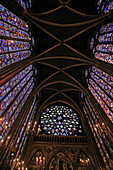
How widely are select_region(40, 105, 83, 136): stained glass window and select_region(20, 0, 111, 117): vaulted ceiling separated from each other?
1121 mm

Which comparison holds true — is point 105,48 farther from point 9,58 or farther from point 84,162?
point 84,162

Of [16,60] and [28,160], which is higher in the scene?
[16,60]

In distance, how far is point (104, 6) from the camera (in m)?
9.89

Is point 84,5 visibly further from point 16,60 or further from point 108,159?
point 108,159

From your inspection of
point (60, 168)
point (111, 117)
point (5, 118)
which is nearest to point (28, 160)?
point (60, 168)

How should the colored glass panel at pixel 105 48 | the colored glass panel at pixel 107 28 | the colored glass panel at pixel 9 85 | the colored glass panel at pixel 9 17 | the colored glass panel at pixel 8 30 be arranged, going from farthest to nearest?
the colored glass panel at pixel 107 28, the colored glass panel at pixel 105 48, the colored glass panel at pixel 9 85, the colored glass panel at pixel 9 17, the colored glass panel at pixel 8 30

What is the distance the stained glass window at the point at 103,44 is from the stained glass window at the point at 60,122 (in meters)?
8.33

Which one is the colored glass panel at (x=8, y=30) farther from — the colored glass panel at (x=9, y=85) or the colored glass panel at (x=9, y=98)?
the colored glass panel at (x=9, y=98)

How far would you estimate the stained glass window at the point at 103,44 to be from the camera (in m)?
9.55

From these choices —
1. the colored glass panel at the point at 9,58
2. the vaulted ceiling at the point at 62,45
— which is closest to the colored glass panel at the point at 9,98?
the colored glass panel at the point at 9,58

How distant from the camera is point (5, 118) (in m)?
8.27

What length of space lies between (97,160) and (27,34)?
12773 mm

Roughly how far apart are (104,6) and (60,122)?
12.6 meters

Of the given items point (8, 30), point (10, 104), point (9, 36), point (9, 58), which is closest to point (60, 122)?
point (10, 104)
